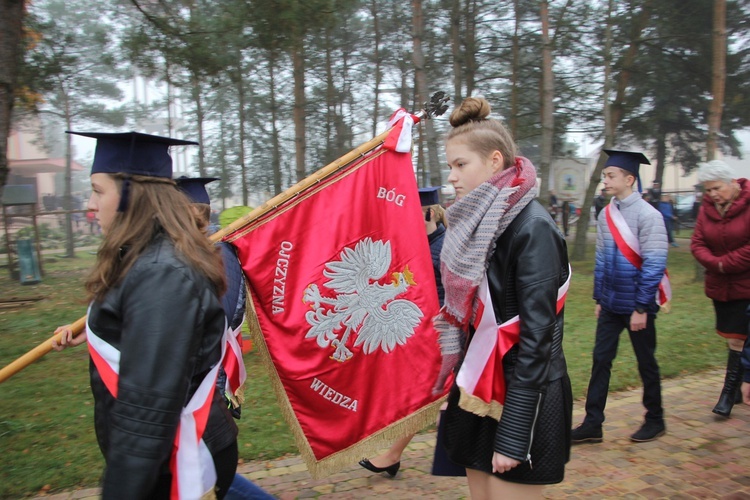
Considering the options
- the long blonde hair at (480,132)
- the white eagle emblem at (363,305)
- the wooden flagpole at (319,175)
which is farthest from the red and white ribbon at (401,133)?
the long blonde hair at (480,132)

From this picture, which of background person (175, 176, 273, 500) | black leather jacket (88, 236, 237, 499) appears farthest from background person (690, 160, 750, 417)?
black leather jacket (88, 236, 237, 499)

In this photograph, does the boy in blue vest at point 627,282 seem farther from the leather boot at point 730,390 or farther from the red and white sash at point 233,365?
the red and white sash at point 233,365

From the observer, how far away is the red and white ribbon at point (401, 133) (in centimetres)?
343

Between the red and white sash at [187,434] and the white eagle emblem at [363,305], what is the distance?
1.34 metres

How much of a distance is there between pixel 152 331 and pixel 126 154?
0.61m

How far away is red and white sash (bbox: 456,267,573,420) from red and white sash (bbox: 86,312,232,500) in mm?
929

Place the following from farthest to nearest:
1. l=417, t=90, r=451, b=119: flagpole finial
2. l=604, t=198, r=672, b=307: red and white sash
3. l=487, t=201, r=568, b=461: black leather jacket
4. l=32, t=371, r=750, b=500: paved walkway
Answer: l=604, t=198, r=672, b=307: red and white sash, l=32, t=371, r=750, b=500: paved walkway, l=417, t=90, r=451, b=119: flagpole finial, l=487, t=201, r=568, b=461: black leather jacket

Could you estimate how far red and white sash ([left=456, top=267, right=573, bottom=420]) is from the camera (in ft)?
7.14

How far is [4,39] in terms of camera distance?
15.9 feet

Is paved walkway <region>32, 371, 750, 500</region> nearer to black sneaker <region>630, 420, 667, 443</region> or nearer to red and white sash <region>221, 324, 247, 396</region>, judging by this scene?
black sneaker <region>630, 420, 667, 443</region>

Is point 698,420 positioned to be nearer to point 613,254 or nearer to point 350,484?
point 613,254

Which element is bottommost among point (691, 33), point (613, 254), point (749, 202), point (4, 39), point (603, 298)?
point (603, 298)

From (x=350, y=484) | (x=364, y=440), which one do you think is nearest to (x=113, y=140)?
(x=364, y=440)

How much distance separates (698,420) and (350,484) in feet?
9.85
